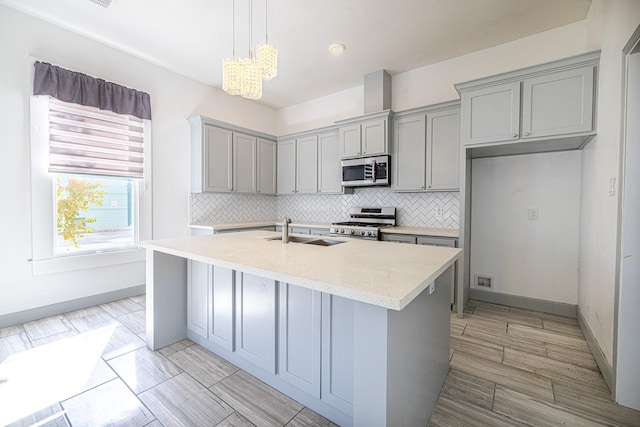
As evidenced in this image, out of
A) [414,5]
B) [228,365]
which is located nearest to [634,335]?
[228,365]

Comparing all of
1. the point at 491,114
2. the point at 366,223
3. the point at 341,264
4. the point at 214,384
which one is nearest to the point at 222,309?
the point at 214,384

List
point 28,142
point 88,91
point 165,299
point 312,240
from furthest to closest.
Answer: point 88,91
point 28,142
point 312,240
point 165,299

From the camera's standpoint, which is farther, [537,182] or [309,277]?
[537,182]

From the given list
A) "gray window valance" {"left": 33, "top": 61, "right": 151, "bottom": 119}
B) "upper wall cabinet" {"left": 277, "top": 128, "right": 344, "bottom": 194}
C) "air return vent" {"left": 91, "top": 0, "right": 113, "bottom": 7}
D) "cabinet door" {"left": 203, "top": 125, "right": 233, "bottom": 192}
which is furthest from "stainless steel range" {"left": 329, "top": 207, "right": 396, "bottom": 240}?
"air return vent" {"left": 91, "top": 0, "right": 113, "bottom": 7}

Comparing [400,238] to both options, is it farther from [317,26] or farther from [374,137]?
[317,26]

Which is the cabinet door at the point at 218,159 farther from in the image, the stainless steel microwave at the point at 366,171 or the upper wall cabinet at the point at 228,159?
the stainless steel microwave at the point at 366,171

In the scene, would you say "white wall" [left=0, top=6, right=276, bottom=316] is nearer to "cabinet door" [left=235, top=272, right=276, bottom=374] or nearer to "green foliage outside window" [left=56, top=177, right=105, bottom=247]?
"green foliage outside window" [left=56, top=177, right=105, bottom=247]

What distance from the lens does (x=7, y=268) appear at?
2650 mm

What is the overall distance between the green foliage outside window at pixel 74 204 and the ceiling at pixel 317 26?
5.50ft

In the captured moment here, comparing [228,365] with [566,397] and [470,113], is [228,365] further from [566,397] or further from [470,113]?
[470,113]

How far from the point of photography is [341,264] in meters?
1.43

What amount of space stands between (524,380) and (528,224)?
73.9 inches

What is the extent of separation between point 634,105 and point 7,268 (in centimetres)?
507

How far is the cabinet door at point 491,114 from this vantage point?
104 inches
